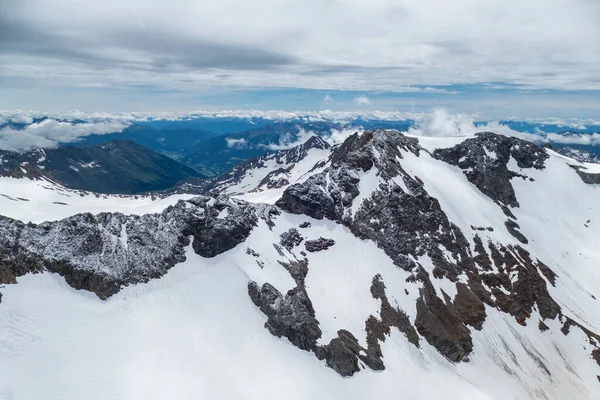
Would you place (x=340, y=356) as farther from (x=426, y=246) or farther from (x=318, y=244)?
(x=426, y=246)

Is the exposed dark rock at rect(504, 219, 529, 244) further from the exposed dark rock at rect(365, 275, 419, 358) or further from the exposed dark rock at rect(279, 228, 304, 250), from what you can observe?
the exposed dark rock at rect(279, 228, 304, 250)

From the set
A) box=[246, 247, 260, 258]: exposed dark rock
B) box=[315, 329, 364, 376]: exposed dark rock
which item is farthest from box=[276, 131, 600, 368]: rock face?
box=[246, 247, 260, 258]: exposed dark rock

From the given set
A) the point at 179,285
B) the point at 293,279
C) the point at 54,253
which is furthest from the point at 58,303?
the point at 293,279

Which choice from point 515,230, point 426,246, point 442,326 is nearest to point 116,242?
point 442,326

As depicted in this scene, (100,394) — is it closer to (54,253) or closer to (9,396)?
(9,396)

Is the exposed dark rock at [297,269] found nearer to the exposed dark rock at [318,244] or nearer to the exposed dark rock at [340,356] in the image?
the exposed dark rock at [318,244]

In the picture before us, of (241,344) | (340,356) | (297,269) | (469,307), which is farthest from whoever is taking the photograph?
(469,307)
